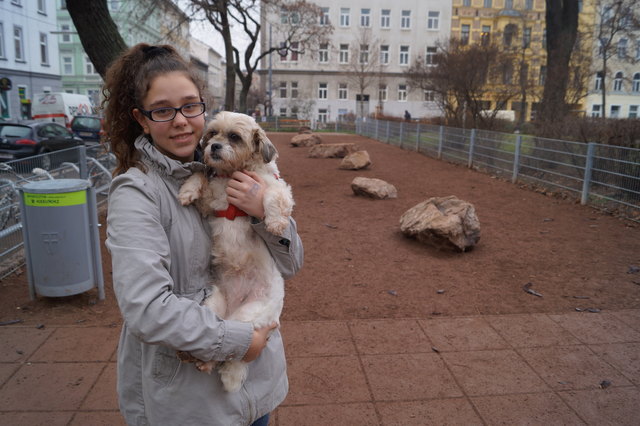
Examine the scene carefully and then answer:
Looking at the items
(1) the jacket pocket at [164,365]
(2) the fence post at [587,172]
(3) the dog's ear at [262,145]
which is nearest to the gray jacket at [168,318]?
(1) the jacket pocket at [164,365]

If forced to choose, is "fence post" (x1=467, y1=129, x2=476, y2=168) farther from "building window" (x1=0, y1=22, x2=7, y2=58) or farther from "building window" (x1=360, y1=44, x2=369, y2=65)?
"building window" (x1=360, y1=44, x2=369, y2=65)

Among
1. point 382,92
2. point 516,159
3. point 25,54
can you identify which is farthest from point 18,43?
point 382,92

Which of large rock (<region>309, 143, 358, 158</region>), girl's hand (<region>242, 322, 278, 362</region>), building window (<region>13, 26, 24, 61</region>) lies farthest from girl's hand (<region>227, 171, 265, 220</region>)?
building window (<region>13, 26, 24, 61</region>)

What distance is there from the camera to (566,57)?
53.4 feet

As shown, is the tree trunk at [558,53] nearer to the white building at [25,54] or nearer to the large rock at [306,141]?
the large rock at [306,141]

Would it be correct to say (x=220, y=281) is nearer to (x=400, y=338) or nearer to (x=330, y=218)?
(x=400, y=338)

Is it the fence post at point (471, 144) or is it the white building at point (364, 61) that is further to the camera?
the white building at point (364, 61)

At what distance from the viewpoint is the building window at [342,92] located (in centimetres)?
5831

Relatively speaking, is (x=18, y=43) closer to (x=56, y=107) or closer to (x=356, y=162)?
(x=56, y=107)

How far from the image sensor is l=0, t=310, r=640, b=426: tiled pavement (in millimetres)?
3422

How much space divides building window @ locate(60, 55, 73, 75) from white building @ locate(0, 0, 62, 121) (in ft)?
48.7

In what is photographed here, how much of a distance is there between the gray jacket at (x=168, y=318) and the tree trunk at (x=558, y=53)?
1504 centimetres

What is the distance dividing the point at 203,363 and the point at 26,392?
284cm

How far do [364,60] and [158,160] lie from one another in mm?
58348
